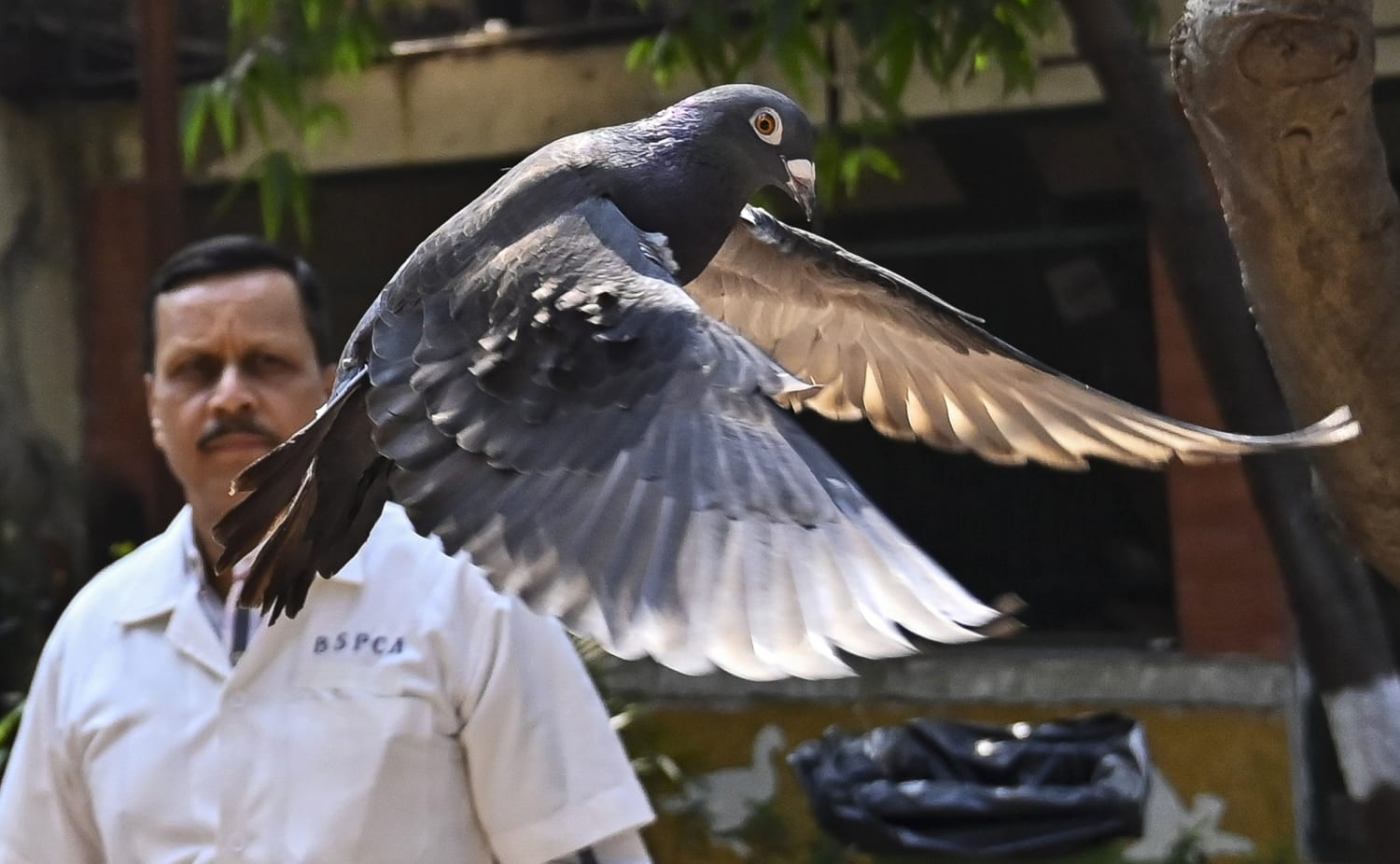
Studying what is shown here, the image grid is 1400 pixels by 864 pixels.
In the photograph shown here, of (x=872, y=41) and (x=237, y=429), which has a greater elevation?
(x=872, y=41)

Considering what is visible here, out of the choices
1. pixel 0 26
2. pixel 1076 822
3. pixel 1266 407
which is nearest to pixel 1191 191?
pixel 1266 407

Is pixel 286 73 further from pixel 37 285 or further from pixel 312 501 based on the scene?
pixel 37 285

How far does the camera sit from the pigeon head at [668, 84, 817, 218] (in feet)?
6.47

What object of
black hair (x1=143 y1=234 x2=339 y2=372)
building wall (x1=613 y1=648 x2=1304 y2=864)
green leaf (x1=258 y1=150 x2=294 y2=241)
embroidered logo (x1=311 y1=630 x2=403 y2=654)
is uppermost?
green leaf (x1=258 y1=150 x2=294 y2=241)

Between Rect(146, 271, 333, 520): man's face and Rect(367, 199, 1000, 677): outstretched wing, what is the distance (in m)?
0.59

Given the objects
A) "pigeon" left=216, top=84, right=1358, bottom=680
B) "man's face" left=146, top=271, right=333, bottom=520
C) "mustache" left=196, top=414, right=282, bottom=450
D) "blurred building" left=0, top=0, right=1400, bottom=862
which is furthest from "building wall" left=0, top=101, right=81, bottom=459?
"pigeon" left=216, top=84, right=1358, bottom=680

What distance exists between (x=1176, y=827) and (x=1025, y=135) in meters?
1.88

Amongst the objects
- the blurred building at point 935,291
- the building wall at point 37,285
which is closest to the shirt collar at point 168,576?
the blurred building at point 935,291

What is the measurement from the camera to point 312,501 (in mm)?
1775

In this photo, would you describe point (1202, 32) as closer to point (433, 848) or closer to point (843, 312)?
point (843, 312)

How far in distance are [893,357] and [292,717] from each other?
2.75ft

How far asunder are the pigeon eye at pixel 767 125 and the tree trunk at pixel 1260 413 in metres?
0.59

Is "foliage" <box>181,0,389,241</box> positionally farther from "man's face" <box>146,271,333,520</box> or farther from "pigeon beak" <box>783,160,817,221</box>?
"pigeon beak" <box>783,160,817,221</box>

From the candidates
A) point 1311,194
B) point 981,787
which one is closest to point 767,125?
point 1311,194
